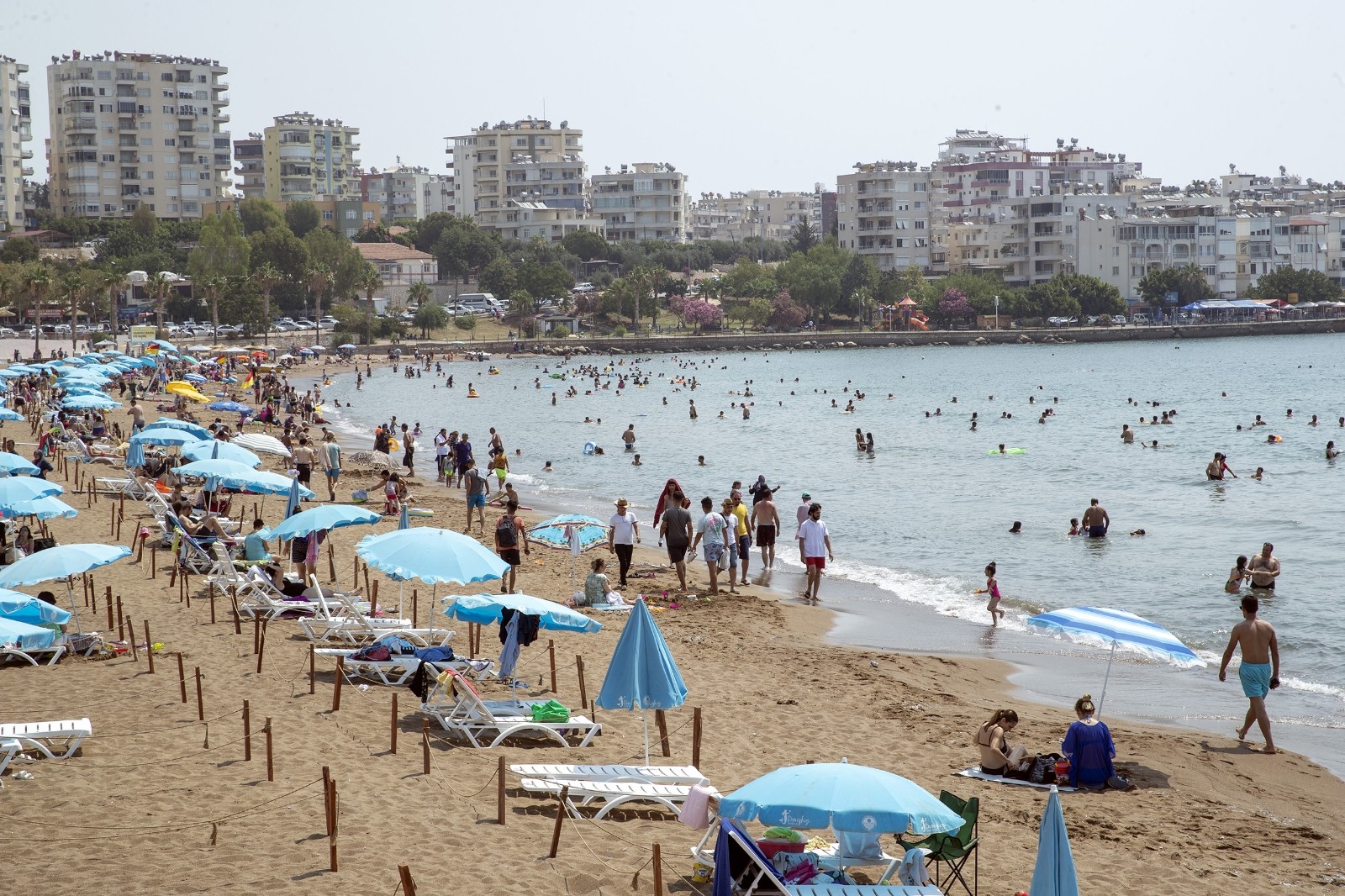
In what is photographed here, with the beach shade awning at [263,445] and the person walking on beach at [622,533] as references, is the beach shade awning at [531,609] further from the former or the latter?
the beach shade awning at [263,445]

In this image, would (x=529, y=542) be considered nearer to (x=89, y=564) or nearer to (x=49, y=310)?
(x=89, y=564)

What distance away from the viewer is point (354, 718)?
10.2 metres

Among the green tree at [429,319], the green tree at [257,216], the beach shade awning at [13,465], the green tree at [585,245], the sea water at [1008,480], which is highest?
the green tree at [257,216]

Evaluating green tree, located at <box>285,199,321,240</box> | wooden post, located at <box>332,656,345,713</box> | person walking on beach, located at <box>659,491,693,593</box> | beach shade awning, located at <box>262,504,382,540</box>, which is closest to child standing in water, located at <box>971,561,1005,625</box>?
person walking on beach, located at <box>659,491,693,593</box>

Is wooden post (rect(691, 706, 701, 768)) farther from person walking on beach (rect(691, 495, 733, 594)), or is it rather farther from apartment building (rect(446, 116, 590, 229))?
apartment building (rect(446, 116, 590, 229))

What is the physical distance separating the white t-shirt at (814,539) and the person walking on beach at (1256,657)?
23.0 ft

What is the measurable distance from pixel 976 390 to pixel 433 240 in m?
69.1

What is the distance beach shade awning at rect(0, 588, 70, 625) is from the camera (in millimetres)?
11047

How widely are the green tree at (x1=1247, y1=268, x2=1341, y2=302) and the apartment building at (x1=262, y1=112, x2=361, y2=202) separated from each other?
94567 mm

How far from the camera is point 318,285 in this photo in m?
97.2

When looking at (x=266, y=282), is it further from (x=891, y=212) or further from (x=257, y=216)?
(x=891, y=212)

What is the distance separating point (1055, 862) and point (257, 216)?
123626 mm

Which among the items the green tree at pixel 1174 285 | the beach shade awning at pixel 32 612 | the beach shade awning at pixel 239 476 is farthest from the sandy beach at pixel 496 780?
the green tree at pixel 1174 285

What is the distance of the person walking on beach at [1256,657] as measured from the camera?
1055 cm
